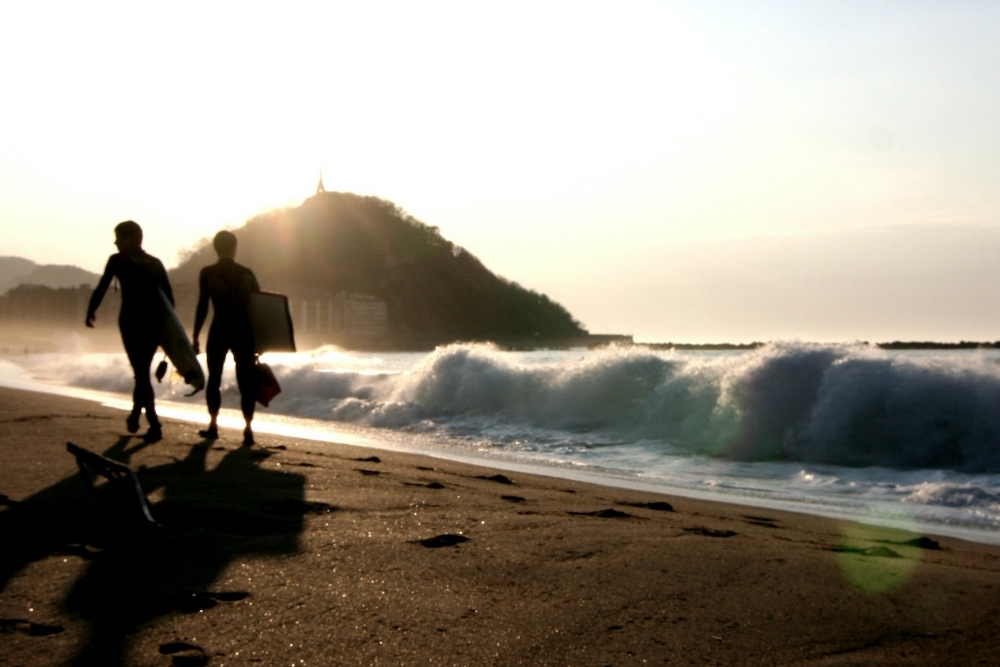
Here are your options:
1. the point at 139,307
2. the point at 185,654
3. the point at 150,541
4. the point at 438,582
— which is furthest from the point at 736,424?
the point at 185,654

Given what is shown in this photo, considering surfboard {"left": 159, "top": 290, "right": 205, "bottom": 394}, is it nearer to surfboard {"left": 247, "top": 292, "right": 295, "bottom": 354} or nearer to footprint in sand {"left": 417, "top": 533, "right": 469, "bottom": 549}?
surfboard {"left": 247, "top": 292, "right": 295, "bottom": 354}

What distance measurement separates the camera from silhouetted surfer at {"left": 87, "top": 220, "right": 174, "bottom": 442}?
23.9ft

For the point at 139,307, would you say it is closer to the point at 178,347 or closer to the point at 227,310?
the point at 178,347

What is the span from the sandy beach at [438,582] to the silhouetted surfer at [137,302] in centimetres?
184

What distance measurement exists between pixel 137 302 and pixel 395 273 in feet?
375

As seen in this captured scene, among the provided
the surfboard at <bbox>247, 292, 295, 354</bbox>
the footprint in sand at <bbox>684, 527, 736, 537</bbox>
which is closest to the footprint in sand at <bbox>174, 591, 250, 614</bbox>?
the footprint in sand at <bbox>684, 527, 736, 537</bbox>

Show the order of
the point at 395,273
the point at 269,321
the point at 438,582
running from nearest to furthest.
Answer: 1. the point at 438,582
2. the point at 269,321
3. the point at 395,273

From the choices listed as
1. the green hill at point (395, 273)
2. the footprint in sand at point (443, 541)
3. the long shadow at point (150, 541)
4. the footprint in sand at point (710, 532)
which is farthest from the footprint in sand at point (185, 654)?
the green hill at point (395, 273)

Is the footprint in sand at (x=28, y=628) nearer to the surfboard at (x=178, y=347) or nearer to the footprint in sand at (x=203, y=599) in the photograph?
the footprint in sand at (x=203, y=599)

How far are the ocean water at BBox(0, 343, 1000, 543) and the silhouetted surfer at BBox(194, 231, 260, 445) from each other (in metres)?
2.46

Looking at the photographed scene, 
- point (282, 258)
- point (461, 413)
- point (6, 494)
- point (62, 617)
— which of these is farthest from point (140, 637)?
point (282, 258)

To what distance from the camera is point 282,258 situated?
124 metres

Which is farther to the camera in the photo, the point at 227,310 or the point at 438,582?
the point at 227,310

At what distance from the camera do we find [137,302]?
7.33 metres
